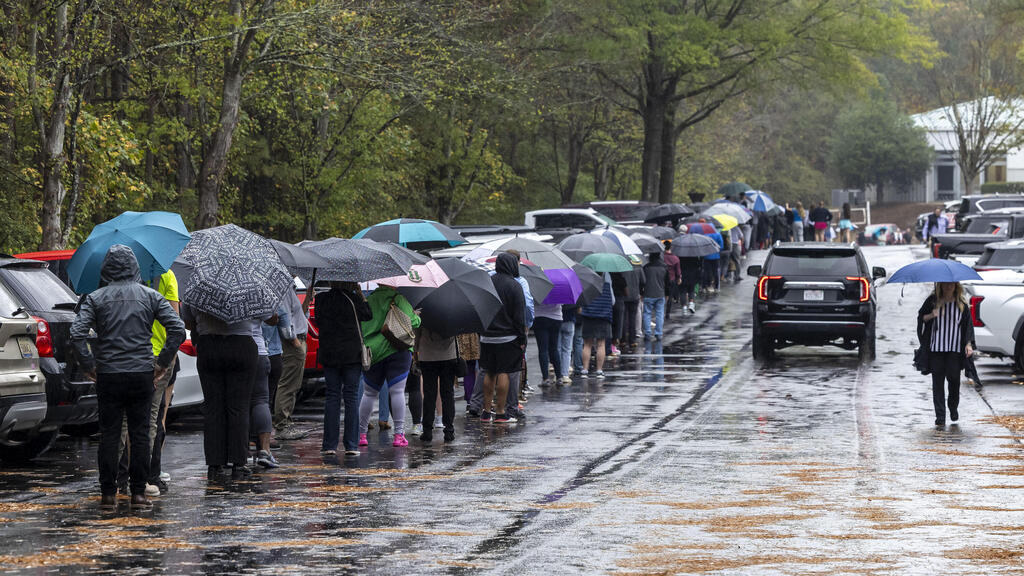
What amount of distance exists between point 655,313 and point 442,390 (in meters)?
11.6

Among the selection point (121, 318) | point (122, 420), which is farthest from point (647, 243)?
point (121, 318)

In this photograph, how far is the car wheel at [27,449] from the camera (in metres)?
12.6

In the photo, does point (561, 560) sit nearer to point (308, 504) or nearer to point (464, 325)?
point (308, 504)

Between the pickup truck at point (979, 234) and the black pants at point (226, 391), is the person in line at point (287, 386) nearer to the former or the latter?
the black pants at point (226, 391)

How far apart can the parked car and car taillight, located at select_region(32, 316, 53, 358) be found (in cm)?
27

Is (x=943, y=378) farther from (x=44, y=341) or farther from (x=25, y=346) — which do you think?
(x=25, y=346)

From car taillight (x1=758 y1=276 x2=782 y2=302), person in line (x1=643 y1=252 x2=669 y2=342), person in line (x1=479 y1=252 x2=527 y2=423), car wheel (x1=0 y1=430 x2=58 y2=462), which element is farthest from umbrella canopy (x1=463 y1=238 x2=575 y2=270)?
car wheel (x1=0 y1=430 x2=58 y2=462)

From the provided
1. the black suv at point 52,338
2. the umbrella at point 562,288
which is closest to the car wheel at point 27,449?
the black suv at point 52,338

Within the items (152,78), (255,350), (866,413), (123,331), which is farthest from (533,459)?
(152,78)

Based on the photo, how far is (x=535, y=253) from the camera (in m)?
18.3

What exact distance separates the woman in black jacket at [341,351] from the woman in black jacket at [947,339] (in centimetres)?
610

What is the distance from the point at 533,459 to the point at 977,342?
32.4ft

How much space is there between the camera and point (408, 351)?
1352cm

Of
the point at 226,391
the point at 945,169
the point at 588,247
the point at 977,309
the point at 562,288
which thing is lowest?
the point at 226,391
